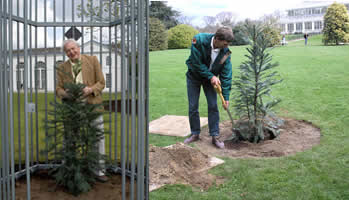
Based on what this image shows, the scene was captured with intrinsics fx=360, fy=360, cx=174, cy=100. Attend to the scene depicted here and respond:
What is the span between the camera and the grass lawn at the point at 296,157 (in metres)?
3.80

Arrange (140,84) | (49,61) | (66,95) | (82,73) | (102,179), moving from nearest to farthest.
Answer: (140,84) < (66,95) < (82,73) < (102,179) < (49,61)

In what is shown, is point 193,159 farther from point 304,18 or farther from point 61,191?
point 304,18

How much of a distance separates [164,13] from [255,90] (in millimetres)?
23397

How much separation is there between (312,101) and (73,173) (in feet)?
22.0

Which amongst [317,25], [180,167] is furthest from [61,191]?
[317,25]

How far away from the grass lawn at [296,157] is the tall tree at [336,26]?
15505 millimetres

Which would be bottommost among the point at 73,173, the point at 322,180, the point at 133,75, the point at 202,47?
the point at 322,180

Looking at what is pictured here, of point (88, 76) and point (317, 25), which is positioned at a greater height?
point (317, 25)

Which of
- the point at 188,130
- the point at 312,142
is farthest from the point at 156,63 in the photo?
the point at 312,142

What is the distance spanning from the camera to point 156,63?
53.5 feet

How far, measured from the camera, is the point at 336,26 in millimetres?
26031

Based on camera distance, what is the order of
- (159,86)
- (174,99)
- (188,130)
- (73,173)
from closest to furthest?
(73,173) → (188,130) → (174,99) → (159,86)

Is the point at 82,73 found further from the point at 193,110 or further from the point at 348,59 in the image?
the point at 348,59

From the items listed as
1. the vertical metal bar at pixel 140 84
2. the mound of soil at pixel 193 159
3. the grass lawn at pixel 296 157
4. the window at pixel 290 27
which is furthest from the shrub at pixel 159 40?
the window at pixel 290 27
